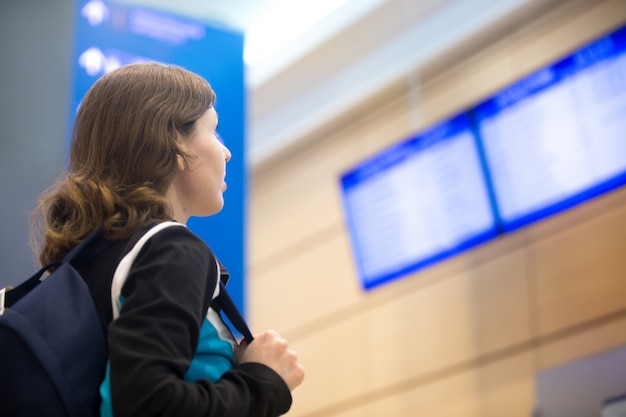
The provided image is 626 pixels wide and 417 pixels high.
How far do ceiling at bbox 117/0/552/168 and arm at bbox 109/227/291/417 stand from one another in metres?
3.47

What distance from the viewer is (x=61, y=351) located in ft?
4.10

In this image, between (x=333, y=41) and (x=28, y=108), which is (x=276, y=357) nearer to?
(x=28, y=108)

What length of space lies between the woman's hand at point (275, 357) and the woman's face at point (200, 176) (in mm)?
259

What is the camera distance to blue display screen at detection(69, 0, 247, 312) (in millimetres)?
3297

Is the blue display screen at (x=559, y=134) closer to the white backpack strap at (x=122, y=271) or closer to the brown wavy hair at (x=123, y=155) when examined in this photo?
the brown wavy hair at (x=123, y=155)

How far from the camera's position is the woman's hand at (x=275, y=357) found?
138 cm

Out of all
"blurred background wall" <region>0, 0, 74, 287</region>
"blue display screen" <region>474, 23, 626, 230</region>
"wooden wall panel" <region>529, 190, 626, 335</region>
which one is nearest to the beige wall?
"wooden wall panel" <region>529, 190, 626, 335</region>

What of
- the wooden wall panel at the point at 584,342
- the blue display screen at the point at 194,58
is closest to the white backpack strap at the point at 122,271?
the blue display screen at the point at 194,58

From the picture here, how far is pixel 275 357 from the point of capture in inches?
54.7

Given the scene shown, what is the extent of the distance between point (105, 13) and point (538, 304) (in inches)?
94.4

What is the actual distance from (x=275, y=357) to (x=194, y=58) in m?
A: 2.37

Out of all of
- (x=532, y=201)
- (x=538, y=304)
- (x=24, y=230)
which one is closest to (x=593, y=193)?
(x=532, y=201)

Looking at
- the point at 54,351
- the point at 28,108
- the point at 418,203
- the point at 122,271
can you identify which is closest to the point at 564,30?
the point at 418,203

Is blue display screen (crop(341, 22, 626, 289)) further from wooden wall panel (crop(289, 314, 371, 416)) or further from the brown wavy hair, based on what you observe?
the brown wavy hair
